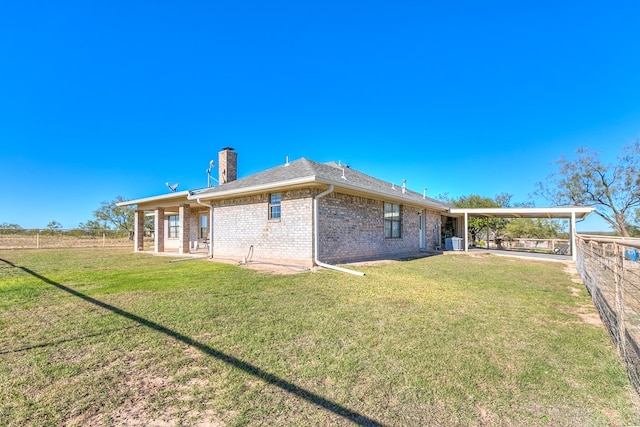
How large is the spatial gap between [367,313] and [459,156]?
25.7 metres

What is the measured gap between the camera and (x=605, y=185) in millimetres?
26438

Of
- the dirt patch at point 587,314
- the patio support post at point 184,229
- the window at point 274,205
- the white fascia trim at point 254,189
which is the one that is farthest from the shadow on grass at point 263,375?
the patio support post at point 184,229

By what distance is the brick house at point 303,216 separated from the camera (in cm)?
971

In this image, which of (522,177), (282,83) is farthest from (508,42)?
(522,177)

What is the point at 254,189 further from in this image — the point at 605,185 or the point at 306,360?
the point at 605,185

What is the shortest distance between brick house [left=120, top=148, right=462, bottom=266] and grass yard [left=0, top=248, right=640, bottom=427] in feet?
14.0

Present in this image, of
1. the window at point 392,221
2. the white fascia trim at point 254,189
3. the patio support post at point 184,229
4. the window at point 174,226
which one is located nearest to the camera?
the white fascia trim at point 254,189

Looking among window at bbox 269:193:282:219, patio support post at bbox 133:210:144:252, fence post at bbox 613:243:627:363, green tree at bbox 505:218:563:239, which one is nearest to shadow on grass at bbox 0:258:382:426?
fence post at bbox 613:243:627:363

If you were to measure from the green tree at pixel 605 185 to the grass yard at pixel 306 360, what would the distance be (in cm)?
2918

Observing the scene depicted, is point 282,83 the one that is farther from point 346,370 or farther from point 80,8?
point 346,370

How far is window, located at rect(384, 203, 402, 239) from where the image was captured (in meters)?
13.1

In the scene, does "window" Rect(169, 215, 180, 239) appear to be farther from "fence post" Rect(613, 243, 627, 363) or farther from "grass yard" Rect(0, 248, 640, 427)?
"fence post" Rect(613, 243, 627, 363)

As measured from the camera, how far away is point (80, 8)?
10.2m

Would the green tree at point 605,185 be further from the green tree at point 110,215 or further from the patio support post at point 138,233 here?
the green tree at point 110,215
